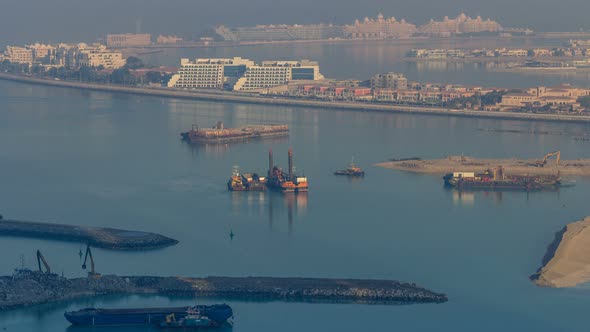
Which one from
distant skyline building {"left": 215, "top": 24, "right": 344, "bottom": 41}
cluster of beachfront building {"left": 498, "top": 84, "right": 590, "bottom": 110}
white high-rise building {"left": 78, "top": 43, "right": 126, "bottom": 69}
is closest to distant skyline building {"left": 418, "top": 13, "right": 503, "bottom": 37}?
distant skyline building {"left": 215, "top": 24, "right": 344, "bottom": 41}

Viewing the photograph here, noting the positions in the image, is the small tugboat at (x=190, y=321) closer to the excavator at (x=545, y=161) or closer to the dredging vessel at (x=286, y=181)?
the dredging vessel at (x=286, y=181)

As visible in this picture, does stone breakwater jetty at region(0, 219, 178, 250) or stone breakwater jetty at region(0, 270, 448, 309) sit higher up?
stone breakwater jetty at region(0, 219, 178, 250)

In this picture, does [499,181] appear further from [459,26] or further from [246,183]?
[459,26]

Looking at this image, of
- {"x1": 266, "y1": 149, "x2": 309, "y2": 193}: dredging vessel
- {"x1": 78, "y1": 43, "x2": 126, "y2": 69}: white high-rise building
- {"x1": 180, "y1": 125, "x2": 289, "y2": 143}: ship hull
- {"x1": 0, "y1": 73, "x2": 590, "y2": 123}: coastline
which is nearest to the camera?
{"x1": 266, "y1": 149, "x2": 309, "y2": 193}: dredging vessel

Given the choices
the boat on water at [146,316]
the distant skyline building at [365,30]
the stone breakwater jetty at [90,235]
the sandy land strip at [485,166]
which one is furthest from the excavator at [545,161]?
the distant skyline building at [365,30]

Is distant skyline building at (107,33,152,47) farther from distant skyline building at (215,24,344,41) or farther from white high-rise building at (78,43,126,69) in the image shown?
white high-rise building at (78,43,126,69)

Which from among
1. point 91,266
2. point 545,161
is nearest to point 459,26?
point 545,161

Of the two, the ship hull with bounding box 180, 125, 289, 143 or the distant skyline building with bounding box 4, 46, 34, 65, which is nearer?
the ship hull with bounding box 180, 125, 289, 143
